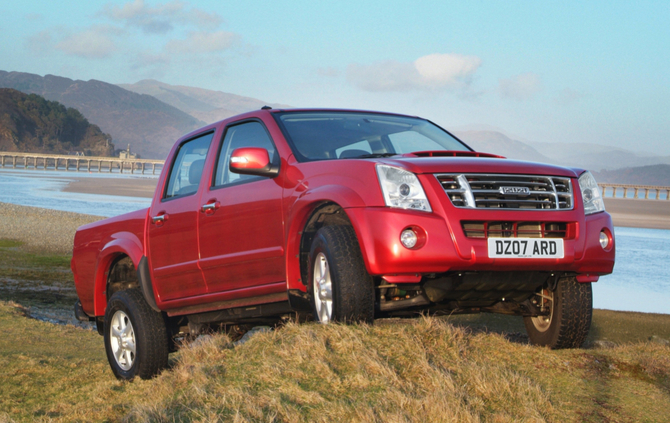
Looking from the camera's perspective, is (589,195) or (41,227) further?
(41,227)

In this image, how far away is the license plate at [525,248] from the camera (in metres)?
4.16

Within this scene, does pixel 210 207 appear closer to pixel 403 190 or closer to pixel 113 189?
pixel 403 190

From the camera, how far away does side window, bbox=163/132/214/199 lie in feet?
19.2

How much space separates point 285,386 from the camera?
3.97 m

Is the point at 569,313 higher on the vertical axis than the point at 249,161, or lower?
lower

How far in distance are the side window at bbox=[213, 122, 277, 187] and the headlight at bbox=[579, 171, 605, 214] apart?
2173 millimetres

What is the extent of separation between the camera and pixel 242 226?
201 inches

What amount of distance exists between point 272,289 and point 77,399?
1930 millimetres

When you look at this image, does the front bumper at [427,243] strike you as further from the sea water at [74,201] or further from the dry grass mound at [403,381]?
the sea water at [74,201]

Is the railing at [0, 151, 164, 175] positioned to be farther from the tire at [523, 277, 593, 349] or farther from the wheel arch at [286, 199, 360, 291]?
the tire at [523, 277, 593, 349]

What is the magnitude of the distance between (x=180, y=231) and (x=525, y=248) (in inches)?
109

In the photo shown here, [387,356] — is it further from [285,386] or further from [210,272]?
[210,272]

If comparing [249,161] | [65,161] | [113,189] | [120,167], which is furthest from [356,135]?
[65,161]

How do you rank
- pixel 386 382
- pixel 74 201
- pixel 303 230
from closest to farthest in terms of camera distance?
pixel 386 382 → pixel 303 230 → pixel 74 201
